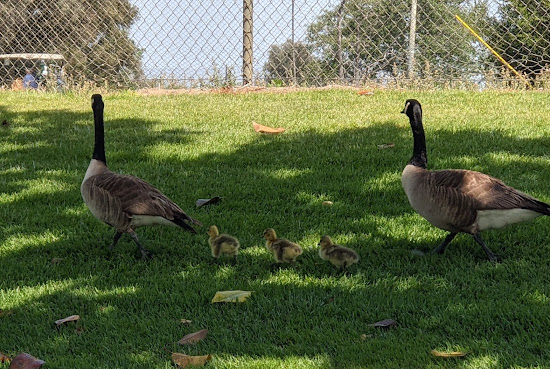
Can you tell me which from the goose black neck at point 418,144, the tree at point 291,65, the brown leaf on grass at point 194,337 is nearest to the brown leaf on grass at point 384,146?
the goose black neck at point 418,144

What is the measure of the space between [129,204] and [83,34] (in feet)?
41.5

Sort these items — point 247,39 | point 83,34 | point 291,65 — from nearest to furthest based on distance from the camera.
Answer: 1. point 247,39
2. point 291,65
3. point 83,34

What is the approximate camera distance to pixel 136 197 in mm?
5547

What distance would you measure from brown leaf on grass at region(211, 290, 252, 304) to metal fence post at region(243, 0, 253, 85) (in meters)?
9.85

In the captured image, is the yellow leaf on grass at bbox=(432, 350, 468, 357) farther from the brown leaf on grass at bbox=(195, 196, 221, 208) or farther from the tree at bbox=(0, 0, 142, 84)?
the tree at bbox=(0, 0, 142, 84)

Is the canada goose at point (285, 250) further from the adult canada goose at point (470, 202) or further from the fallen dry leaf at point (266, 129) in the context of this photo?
the fallen dry leaf at point (266, 129)

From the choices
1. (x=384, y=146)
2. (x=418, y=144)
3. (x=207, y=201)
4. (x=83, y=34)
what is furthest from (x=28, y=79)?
(x=418, y=144)

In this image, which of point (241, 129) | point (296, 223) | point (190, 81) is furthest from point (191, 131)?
point (190, 81)

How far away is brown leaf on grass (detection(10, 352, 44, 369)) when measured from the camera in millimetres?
3967

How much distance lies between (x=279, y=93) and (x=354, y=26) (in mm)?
2694

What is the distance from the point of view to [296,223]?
6.50 m

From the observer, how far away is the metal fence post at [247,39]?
14.2m

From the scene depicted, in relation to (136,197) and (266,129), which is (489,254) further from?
(266,129)

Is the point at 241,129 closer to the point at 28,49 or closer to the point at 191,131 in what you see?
the point at 191,131
